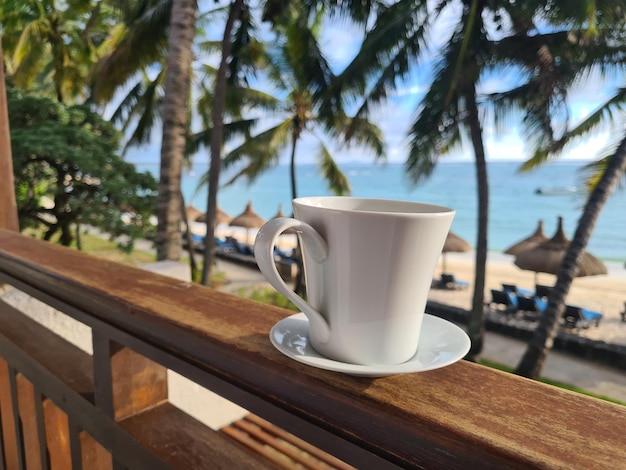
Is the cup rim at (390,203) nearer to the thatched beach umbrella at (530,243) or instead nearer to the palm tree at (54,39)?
the palm tree at (54,39)

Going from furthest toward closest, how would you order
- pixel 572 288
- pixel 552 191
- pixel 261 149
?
pixel 552 191, pixel 572 288, pixel 261 149

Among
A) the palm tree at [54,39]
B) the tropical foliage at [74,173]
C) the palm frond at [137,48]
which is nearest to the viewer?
the tropical foliage at [74,173]

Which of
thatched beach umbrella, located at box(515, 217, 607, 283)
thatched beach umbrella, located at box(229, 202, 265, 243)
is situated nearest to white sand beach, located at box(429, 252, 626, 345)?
thatched beach umbrella, located at box(515, 217, 607, 283)

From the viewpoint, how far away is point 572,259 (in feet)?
15.9

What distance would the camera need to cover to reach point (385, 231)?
14.1 inches

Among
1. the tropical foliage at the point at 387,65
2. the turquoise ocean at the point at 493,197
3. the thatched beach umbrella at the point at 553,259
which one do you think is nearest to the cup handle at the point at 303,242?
the tropical foliage at the point at 387,65

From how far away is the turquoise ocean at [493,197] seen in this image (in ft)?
72.6

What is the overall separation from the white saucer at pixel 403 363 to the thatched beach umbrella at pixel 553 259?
7.74 meters

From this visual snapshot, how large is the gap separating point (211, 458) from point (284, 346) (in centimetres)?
23

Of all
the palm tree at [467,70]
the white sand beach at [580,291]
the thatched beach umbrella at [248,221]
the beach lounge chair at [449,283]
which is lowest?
the white sand beach at [580,291]

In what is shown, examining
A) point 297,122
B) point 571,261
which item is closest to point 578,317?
point 571,261

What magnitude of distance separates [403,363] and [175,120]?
14.0ft

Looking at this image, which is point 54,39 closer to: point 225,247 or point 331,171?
point 331,171

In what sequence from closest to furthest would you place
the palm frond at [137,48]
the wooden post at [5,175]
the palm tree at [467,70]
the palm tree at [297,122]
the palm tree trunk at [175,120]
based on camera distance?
the wooden post at [5,175]
the palm tree trunk at [175,120]
the palm tree at [467,70]
the palm frond at [137,48]
the palm tree at [297,122]
